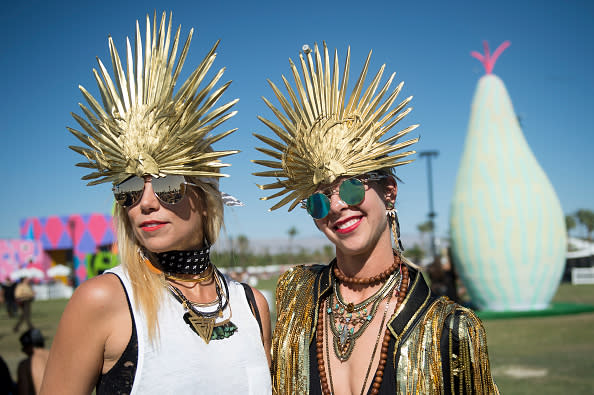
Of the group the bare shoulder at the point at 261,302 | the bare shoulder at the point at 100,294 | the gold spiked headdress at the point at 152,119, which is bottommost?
the bare shoulder at the point at 261,302

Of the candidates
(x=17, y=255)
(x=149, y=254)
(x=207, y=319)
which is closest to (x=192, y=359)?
(x=207, y=319)

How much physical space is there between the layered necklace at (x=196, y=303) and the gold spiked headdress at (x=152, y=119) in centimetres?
45

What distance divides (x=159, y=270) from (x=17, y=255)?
35.5 meters

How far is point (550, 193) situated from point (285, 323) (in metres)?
16.0

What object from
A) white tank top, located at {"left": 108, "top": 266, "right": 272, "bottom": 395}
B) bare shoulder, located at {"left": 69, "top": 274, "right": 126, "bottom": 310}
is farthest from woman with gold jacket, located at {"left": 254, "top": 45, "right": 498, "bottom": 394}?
bare shoulder, located at {"left": 69, "top": 274, "right": 126, "bottom": 310}

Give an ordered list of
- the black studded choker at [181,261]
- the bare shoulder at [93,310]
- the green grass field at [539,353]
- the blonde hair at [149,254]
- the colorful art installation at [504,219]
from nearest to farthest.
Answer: the bare shoulder at [93,310] < the blonde hair at [149,254] < the black studded choker at [181,261] < the green grass field at [539,353] < the colorful art installation at [504,219]

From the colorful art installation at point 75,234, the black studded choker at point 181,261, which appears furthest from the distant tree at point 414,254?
the colorful art installation at point 75,234

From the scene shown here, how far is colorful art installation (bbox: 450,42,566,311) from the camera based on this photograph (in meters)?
16.1

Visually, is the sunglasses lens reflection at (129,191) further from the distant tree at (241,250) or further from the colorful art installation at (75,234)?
the colorful art installation at (75,234)

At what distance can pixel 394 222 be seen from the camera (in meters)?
2.96

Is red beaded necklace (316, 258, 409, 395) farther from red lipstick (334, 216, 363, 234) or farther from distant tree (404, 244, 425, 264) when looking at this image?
red lipstick (334, 216, 363, 234)

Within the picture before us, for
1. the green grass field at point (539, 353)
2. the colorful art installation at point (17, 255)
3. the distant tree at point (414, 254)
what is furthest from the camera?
the colorful art installation at point (17, 255)

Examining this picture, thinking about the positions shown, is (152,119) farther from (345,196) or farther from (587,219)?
(587,219)

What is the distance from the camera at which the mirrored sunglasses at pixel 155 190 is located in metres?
2.48
